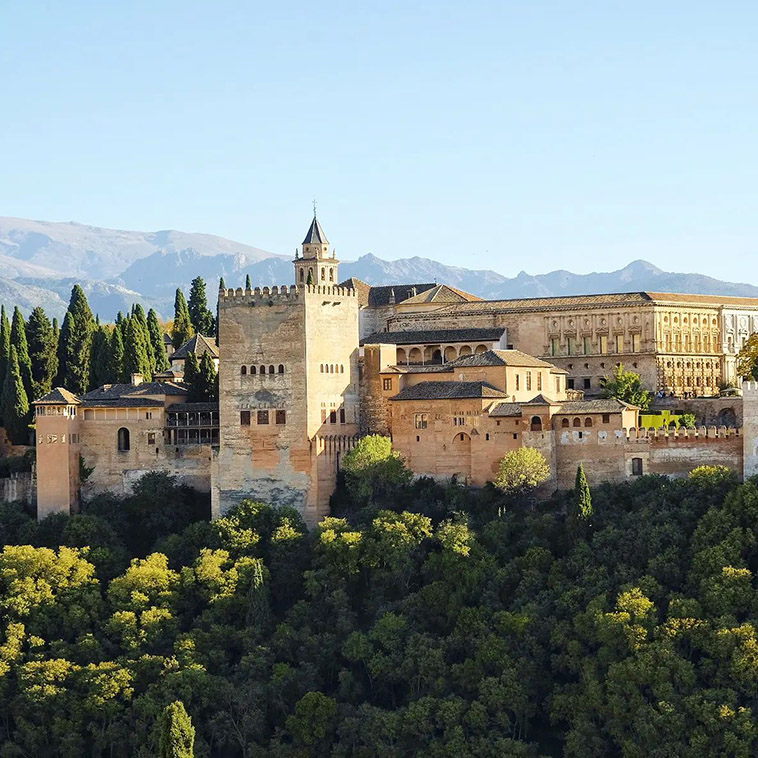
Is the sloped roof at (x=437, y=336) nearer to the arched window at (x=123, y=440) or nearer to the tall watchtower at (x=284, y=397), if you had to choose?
the tall watchtower at (x=284, y=397)

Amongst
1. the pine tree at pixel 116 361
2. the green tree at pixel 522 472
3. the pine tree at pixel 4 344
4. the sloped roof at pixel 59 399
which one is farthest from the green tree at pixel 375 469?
the pine tree at pixel 4 344

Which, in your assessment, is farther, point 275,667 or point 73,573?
point 73,573

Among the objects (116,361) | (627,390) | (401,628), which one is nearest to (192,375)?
(116,361)

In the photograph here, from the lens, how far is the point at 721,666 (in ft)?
142

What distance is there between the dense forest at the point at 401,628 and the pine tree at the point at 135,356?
10716 millimetres

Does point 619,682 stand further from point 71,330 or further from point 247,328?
point 71,330

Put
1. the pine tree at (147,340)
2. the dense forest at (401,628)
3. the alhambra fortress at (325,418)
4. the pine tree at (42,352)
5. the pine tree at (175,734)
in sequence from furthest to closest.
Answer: the pine tree at (147,340) < the pine tree at (42,352) < the alhambra fortress at (325,418) < the pine tree at (175,734) < the dense forest at (401,628)

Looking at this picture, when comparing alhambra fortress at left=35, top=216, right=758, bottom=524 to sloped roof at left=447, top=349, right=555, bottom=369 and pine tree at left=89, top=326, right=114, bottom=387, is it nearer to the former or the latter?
sloped roof at left=447, top=349, right=555, bottom=369

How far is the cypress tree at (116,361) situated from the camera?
64062 millimetres

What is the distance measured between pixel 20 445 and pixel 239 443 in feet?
39.6

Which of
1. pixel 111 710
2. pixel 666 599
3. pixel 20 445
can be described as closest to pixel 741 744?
pixel 666 599

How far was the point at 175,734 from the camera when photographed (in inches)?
1752

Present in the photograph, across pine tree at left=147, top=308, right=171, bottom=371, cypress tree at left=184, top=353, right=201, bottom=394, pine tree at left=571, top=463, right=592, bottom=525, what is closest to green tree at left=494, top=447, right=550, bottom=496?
pine tree at left=571, top=463, right=592, bottom=525

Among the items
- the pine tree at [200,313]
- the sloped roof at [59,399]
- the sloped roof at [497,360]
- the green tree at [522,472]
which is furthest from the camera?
the pine tree at [200,313]
